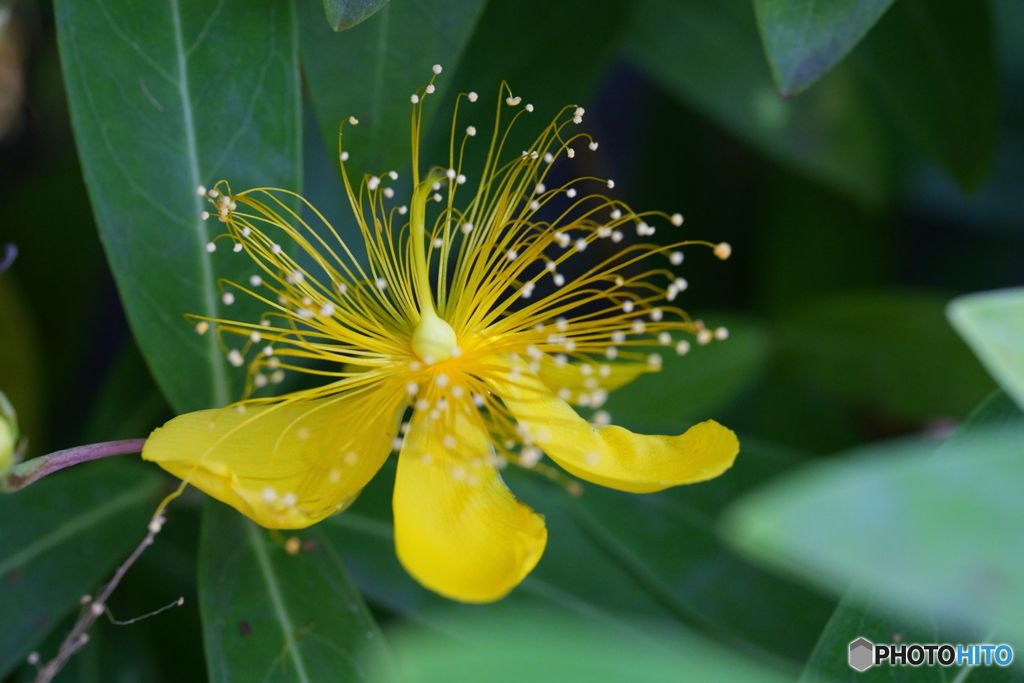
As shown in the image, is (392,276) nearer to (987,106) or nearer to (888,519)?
(888,519)

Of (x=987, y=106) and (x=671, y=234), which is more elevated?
(x=987, y=106)

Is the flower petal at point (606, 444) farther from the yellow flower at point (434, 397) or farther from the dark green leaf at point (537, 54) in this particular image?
the dark green leaf at point (537, 54)

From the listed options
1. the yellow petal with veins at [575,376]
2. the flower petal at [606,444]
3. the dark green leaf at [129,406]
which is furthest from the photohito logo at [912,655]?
the dark green leaf at [129,406]

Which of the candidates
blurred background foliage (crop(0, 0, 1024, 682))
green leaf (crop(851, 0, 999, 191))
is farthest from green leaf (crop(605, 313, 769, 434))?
green leaf (crop(851, 0, 999, 191))

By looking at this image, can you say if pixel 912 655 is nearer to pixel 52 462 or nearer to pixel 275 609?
pixel 275 609

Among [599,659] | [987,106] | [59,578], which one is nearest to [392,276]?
[59,578]
